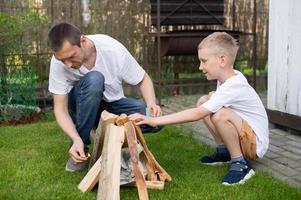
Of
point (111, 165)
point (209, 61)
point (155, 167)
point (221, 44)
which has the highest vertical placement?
point (221, 44)

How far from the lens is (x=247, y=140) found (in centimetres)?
354

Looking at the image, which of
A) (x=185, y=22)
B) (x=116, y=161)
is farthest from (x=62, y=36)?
(x=185, y=22)

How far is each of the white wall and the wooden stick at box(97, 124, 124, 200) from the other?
2.43 meters

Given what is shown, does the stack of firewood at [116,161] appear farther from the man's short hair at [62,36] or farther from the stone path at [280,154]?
the stone path at [280,154]

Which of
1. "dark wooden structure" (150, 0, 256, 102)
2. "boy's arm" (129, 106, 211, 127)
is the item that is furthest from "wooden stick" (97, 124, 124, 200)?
"dark wooden structure" (150, 0, 256, 102)

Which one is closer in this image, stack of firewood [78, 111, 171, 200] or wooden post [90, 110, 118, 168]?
stack of firewood [78, 111, 171, 200]

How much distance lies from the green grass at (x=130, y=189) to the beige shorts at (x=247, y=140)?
0.59ft

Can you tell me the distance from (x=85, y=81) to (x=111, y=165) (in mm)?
774

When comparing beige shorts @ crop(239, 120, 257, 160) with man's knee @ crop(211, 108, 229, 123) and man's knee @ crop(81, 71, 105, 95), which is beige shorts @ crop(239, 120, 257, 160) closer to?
man's knee @ crop(211, 108, 229, 123)

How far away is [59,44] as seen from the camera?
3.17 meters

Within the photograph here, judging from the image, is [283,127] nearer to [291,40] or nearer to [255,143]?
[291,40]

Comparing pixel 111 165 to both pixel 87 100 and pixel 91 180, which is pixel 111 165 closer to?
pixel 91 180

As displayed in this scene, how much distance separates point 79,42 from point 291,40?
98.4 inches

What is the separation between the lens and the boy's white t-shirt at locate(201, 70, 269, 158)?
3363 mm
